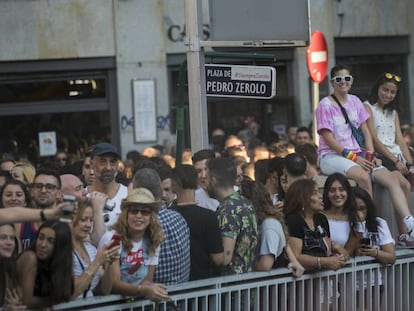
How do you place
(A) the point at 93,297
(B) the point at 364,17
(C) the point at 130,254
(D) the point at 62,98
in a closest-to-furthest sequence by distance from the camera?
(A) the point at 93,297 < (C) the point at 130,254 < (D) the point at 62,98 < (B) the point at 364,17

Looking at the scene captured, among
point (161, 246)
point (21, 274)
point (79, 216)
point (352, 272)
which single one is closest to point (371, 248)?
point (352, 272)

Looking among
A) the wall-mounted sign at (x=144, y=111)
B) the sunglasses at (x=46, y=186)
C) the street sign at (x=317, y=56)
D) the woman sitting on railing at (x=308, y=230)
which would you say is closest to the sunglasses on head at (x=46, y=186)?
the sunglasses at (x=46, y=186)

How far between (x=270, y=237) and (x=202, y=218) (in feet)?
2.08

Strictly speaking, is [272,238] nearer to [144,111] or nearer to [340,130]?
Answer: [340,130]

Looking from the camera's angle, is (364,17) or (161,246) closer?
(161,246)

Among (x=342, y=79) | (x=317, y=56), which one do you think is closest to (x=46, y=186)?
(x=342, y=79)

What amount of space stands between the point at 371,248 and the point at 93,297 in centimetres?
303

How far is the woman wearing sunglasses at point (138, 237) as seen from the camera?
297 inches

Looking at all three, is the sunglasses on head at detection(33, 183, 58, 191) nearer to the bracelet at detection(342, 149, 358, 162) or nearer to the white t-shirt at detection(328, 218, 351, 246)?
the white t-shirt at detection(328, 218, 351, 246)

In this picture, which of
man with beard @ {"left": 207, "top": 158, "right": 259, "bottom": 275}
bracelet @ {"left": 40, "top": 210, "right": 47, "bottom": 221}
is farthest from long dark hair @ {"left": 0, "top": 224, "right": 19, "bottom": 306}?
man with beard @ {"left": 207, "top": 158, "right": 259, "bottom": 275}

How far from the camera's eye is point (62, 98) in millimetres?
20578

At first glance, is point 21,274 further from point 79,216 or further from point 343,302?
point 343,302

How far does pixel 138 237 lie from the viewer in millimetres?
7625

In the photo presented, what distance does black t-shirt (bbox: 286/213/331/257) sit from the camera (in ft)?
28.6
